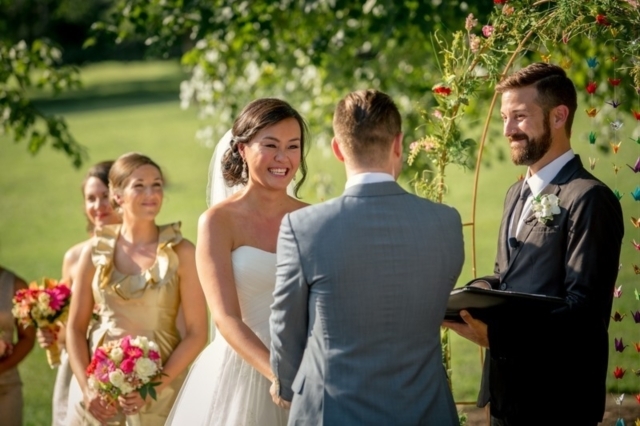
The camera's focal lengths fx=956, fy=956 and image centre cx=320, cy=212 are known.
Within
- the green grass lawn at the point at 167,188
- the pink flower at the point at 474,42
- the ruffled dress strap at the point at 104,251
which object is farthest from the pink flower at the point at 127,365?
the pink flower at the point at 474,42

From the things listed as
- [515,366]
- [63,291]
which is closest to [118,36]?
[63,291]

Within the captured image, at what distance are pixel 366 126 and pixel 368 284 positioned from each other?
1.66 feet

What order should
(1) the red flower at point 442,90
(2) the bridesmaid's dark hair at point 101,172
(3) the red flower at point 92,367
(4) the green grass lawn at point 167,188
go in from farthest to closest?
(4) the green grass lawn at point 167,188 < (2) the bridesmaid's dark hair at point 101,172 < (3) the red flower at point 92,367 < (1) the red flower at point 442,90

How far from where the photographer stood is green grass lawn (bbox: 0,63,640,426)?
32.4ft

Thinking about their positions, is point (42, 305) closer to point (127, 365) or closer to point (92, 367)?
point (92, 367)

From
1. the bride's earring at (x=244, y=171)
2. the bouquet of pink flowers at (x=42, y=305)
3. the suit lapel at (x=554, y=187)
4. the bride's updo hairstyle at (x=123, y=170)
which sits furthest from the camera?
the bouquet of pink flowers at (x=42, y=305)

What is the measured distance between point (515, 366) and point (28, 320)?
2922 mm

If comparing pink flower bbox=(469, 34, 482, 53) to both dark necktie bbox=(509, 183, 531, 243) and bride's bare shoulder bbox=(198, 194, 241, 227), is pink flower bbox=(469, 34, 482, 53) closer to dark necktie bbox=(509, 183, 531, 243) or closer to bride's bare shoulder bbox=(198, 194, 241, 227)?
dark necktie bbox=(509, 183, 531, 243)

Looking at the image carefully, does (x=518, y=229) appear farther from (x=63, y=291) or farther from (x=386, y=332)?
(x=63, y=291)

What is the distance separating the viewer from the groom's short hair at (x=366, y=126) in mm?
3080

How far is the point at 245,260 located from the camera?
12.9 ft

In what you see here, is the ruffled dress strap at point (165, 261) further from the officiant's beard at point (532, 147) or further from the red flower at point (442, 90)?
the officiant's beard at point (532, 147)

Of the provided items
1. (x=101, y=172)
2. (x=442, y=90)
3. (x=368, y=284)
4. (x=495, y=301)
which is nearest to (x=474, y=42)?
(x=442, y=90)

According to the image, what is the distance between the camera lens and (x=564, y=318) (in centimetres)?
356
